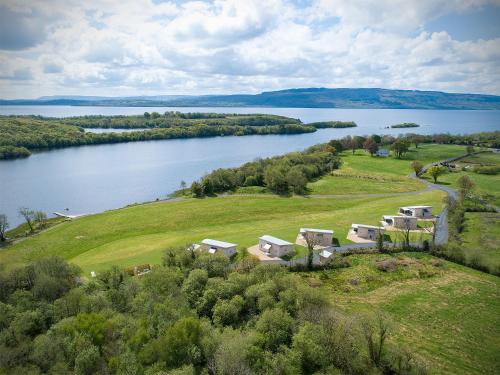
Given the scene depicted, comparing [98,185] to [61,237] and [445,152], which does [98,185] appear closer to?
[61,237]

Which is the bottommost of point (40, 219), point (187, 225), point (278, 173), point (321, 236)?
point (187, 225)

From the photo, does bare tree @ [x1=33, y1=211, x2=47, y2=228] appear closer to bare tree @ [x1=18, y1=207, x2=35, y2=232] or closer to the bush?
bare tree @ [x1=18, y1=207, x2=35, y2=232]

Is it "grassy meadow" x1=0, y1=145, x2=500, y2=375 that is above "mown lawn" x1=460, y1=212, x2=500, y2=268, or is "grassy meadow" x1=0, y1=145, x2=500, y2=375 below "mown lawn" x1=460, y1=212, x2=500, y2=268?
below

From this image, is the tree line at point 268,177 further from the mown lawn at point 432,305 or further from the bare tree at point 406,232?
the mown lawn at point 432,305

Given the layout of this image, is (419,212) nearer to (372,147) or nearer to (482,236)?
(482,236)

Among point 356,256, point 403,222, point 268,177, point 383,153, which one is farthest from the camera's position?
point 383,153

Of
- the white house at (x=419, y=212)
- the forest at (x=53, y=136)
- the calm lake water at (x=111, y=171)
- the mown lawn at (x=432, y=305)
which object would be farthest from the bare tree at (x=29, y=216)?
the forest at (x=53, y=136)

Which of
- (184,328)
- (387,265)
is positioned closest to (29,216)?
(184,328)

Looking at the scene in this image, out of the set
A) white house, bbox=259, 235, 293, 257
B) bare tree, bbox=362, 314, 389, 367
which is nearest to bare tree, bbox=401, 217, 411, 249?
white house, bbox=259, 235, 293, 257
